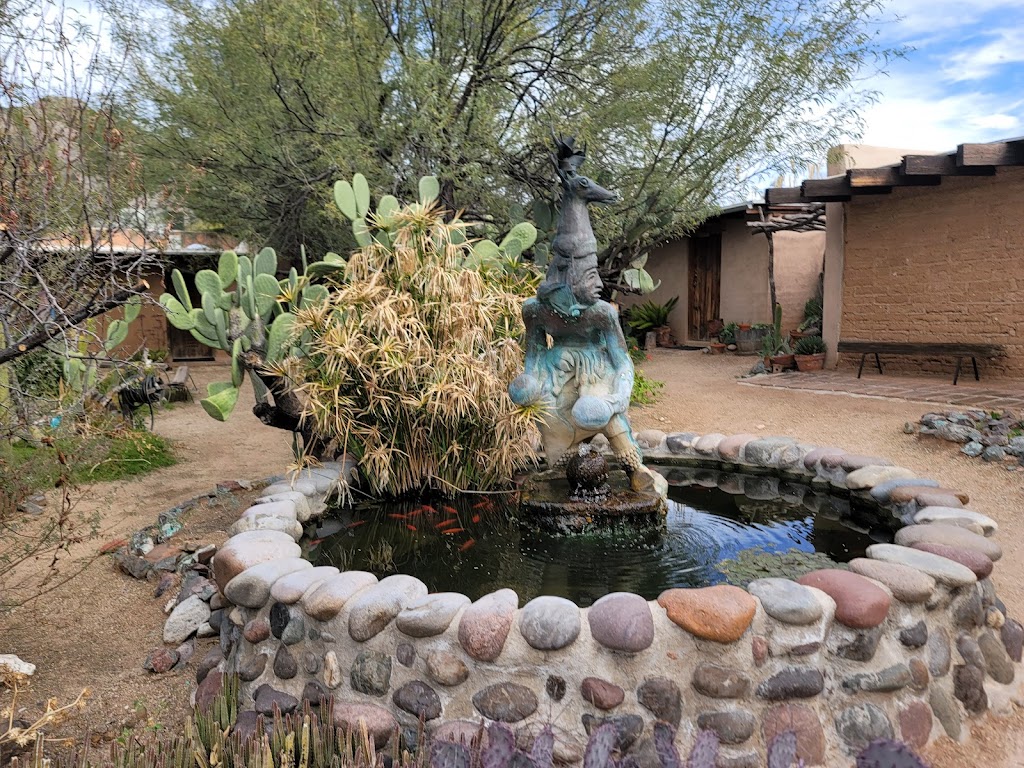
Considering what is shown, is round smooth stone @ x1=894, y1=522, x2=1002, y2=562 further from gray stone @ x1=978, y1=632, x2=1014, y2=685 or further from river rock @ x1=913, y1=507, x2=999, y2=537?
gray stone @ x1=978, y1=632, x2=1014, y2=685

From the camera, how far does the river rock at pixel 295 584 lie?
240 cm

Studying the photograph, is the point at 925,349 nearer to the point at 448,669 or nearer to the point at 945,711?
the point at 945,711

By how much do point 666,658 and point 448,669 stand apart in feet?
2.22

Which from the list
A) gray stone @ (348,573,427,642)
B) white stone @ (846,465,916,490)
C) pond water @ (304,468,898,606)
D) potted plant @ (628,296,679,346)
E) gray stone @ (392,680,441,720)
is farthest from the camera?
potted plant @ (628,296,679,346)

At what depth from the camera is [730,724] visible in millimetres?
2049

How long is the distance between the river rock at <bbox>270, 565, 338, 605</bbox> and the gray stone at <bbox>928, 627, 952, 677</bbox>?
207 cm

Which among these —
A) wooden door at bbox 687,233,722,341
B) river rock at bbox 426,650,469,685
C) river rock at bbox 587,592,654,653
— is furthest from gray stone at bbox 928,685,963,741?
wooden door at bbox 687,233,722,341

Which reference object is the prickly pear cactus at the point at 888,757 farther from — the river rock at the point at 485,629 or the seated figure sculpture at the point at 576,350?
the seated figure sculpture at the point at 576,350

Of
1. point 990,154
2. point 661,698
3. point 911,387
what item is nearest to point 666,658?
point 661,698

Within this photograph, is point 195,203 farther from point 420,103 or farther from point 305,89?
point 420,103

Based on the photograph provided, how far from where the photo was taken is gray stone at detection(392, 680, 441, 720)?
7.07 ft

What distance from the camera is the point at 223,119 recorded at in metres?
7.08

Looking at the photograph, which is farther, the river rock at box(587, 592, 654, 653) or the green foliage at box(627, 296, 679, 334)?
the green foliage at box(627, 296, 679, 334)

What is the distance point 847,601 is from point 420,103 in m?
5.71
